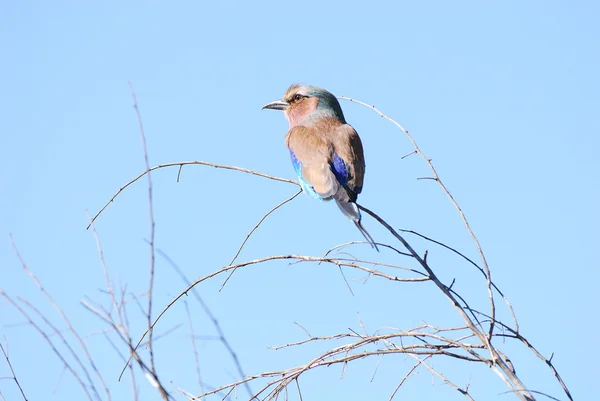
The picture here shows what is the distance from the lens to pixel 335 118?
5.46 meters

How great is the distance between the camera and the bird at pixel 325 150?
14.9ft

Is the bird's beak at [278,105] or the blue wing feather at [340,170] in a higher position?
the bird's beak at [278,105]

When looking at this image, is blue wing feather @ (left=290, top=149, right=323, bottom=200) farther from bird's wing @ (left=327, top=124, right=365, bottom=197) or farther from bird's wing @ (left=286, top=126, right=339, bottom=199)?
bird's wing @ (left=327, top=124, right=365, bottom=197)

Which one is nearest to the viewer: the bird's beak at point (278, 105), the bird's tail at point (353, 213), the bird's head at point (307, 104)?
the bird's tail at point (353, 213)

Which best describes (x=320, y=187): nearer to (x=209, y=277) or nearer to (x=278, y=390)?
(x=209, y=277)

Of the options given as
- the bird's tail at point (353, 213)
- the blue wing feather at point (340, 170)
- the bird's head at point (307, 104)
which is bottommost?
the bird's tail at point (353, 213)

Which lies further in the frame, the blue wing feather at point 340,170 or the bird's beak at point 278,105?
the bird's beak at point 278,105

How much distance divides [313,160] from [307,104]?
3.41ft

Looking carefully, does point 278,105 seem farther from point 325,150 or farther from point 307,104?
point 325,150

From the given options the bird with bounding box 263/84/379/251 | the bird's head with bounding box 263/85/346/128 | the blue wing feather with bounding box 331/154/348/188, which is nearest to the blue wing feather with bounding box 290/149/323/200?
the bird with bounding box 263/84/379/251

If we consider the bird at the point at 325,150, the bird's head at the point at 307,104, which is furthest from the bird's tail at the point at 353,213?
the bird's head at the point at 307,104

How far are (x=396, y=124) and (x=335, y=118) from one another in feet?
7.44

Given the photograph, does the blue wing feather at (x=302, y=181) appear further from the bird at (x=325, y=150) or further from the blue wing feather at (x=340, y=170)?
the blue wing feather at (x=340, y=170)

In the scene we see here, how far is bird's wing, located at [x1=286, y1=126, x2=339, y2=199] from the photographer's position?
4.56 m
